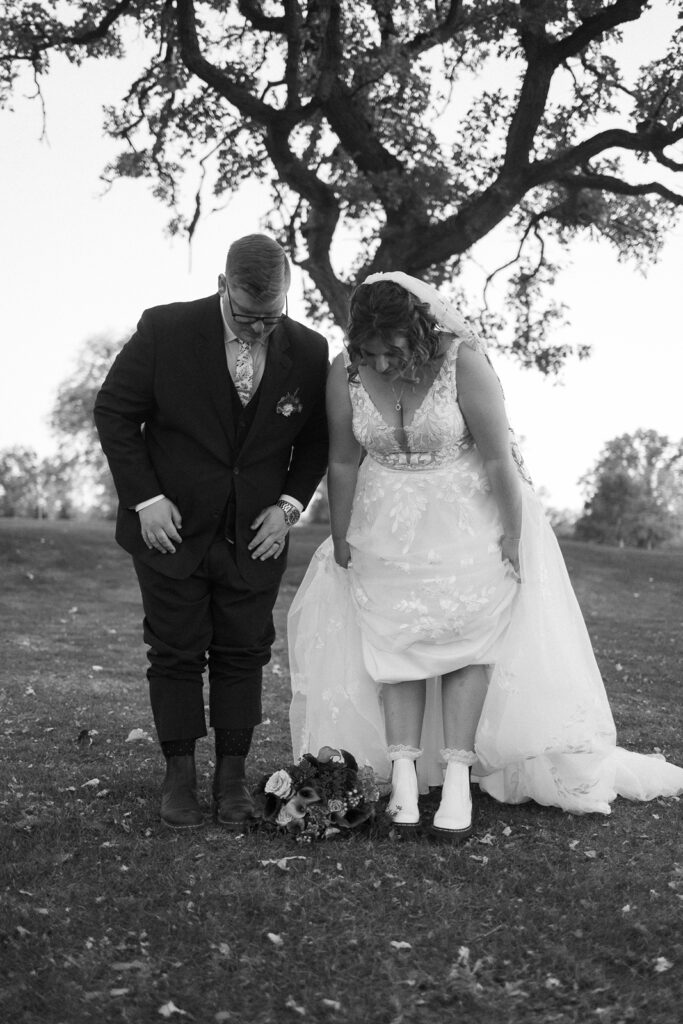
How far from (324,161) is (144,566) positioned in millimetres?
12042

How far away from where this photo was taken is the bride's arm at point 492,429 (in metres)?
4.17

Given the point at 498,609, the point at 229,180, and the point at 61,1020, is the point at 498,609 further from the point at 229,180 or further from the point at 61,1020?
the point at 229,180

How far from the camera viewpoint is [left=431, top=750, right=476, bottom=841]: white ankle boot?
159 inches

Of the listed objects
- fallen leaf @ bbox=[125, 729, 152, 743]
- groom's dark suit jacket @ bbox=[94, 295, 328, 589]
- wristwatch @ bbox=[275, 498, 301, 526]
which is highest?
groom's dark suit jacket @ bbox=[94, 295, 328, 589]

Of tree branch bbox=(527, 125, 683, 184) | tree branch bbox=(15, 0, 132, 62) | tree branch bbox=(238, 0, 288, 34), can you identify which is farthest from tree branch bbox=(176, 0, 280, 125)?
tree branch bbox=(527, 125, 683, 184)

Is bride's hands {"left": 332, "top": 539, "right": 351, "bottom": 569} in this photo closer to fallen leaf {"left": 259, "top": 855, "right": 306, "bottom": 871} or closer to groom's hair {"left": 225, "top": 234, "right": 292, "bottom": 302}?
groom's hair {"left": 225, "top": 234, "right": 292, "bottom": 302}

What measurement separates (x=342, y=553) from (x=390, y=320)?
1.15 m

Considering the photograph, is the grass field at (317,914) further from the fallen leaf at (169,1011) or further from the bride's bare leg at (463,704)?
the bride's bare leg at (463,704)

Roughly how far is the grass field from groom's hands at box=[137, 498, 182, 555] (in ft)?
3.67

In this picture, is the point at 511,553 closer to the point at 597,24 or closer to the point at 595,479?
the point at 597,24

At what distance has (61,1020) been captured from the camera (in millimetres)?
2693

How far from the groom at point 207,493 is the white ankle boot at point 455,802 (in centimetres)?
76

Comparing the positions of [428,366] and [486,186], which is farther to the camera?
[486,186]

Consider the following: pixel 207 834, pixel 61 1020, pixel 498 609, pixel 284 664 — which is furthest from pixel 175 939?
pixel 284 664
